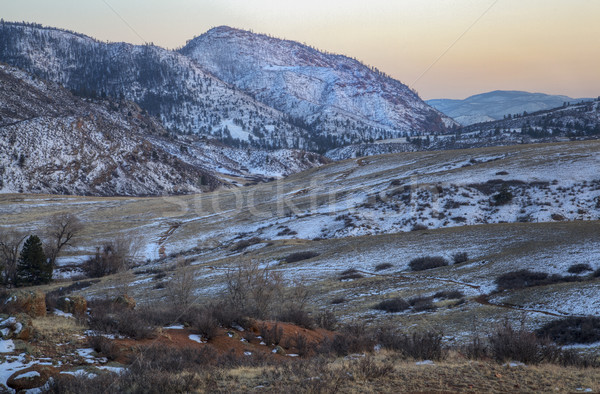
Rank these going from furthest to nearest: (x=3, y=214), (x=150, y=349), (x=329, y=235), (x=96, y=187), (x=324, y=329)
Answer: (x=96, y=187) → (x=3, y=214) → (x=329, y=235) → (x=324, y=329) → (x=150, y=349)

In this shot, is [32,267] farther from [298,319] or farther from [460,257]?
[460,257]

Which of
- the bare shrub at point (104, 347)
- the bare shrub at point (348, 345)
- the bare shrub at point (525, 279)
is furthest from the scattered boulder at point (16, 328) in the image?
the bare shrub at point (525, 279)

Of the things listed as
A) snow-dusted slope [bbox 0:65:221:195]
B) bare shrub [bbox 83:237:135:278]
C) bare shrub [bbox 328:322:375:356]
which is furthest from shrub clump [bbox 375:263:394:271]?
snow-dusted slope [bbox 0:65:221:195]

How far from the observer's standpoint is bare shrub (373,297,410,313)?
70.4ft

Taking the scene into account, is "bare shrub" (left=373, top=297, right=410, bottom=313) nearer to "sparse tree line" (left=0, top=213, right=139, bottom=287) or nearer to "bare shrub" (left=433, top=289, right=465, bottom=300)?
"bare shrub" (left=433, top=289, right=465, bottom=300)

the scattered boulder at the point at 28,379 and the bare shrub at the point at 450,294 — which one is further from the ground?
the scattered boulder at the point at 28,379

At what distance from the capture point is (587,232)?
1117 inches

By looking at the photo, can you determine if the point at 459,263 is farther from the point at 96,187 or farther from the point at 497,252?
the point at 96,187

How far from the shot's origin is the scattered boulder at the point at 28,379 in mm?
9070

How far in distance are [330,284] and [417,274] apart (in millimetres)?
5753

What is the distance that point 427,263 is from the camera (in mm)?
30281

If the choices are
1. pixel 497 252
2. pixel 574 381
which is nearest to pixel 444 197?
pixel 497 252

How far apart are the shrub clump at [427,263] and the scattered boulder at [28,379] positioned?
973 inches

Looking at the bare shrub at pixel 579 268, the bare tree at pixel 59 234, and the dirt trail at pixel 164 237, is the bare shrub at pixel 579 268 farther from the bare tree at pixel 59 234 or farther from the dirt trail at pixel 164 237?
the bare tree at pixel 59 234
